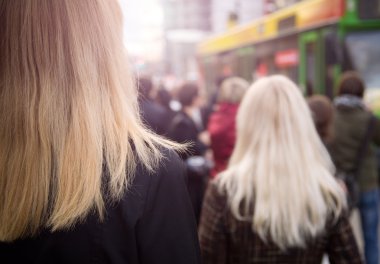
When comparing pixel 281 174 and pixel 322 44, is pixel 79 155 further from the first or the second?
pixel 322 44

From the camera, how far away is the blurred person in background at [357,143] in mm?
4395

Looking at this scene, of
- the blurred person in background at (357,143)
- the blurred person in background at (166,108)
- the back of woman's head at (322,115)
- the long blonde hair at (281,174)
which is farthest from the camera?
the blurred person in background at (166,108)

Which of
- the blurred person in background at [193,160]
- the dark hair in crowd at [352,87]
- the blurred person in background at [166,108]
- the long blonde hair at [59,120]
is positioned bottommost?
the blurred person in background at [193,160]

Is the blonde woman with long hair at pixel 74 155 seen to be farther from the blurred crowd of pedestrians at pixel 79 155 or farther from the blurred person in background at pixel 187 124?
the blurred person in background at pixel 187 124

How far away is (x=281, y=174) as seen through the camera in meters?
2.34

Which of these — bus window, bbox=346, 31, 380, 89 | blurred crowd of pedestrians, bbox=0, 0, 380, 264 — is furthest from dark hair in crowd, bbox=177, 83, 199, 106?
blurred crowd of pedestrians, bbox=0, 0, 380, 264

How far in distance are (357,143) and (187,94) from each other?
1789mm

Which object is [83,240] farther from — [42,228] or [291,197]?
[291,197]

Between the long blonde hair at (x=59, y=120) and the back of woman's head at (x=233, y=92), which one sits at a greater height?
the long blonde hair at (x=59, y=120)

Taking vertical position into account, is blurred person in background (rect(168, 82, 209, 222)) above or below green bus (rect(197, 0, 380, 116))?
below

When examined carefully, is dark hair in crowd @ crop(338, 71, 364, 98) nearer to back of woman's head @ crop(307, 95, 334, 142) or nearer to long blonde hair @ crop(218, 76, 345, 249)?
back of woman's head @ crop(307, 95, 334, 142)

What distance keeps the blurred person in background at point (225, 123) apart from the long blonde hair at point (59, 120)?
323cm

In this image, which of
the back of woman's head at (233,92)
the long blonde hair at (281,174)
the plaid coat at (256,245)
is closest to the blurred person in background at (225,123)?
the back of woman's head at (233,92)

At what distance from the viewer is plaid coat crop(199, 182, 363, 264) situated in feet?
7.45
